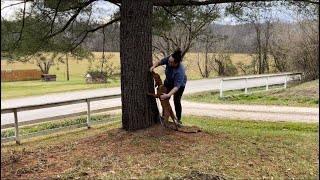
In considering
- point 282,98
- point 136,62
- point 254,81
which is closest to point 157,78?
point 136,62

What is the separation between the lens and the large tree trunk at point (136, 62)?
525cm

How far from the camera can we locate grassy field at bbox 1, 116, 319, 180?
395cm

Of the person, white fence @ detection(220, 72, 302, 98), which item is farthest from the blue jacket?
white fence @ detection(220, 72, 302, 98)

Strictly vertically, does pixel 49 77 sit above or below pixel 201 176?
above

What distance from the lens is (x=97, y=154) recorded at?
14.8 feet

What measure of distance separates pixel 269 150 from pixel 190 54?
94.7ft

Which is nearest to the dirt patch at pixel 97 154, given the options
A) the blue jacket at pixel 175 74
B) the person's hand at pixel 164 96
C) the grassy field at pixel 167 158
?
the grassy field at pixel 167 158

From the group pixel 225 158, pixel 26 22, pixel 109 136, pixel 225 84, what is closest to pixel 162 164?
pixel 225 158

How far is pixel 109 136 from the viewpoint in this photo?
527 cm

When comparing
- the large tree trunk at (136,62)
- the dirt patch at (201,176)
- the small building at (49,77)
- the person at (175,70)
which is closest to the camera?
the dirt patch at (201,176)

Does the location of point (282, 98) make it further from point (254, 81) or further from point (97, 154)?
point (97, 154)

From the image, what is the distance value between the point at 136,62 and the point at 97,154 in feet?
4.82

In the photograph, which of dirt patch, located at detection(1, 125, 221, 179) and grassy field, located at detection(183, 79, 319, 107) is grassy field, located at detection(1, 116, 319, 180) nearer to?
dirt patch, located at detection(1, 125, 221, 179)

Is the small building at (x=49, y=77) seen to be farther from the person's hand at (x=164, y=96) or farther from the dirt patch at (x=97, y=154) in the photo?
the dirt patch at (x=97, y=154)
